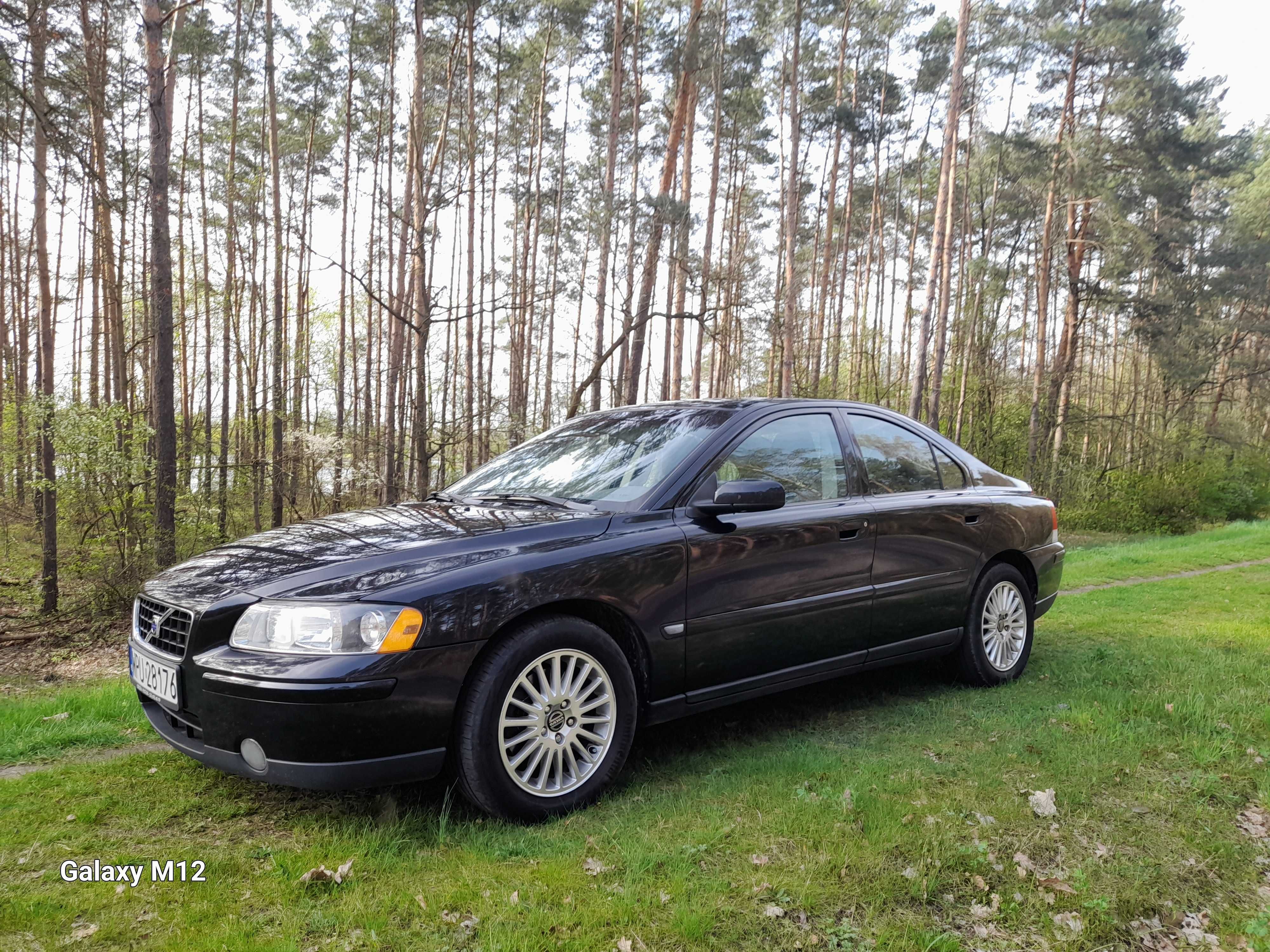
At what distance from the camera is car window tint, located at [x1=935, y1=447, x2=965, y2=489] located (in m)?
4.98

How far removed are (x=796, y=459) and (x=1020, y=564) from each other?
2.07m

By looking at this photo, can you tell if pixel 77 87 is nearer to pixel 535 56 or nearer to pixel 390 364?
pixel 390 364

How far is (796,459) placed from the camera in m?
4.23

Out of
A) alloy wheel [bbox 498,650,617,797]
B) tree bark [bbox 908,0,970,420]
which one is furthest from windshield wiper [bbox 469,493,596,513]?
tree bark [bbox 908,0,970,420]

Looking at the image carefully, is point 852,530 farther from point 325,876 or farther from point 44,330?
point 44,330

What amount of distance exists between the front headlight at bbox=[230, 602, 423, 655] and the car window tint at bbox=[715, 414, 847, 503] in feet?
5.37

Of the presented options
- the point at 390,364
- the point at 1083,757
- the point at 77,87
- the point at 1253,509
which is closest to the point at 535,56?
the point at 390,364

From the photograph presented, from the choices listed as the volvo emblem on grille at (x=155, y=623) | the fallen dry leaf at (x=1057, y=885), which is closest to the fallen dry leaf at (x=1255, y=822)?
the fallen dry leaf at (x=1057, y=885)

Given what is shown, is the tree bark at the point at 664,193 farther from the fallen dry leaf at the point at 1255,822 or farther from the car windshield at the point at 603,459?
the fallen dry leaf at the point at 1255,822

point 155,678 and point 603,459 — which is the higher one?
point 603,459

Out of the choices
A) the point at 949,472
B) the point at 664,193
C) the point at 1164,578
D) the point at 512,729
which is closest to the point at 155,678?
the point at 512,729

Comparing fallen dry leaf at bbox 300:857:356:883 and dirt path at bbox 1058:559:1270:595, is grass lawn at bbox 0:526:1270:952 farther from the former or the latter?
dirt path at bbox 1058:559:1270:595

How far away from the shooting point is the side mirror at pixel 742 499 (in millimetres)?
3543

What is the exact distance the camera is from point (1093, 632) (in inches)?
258
